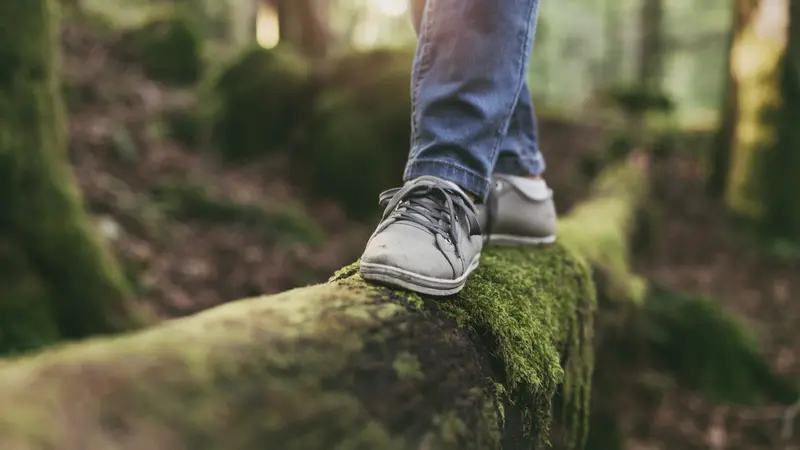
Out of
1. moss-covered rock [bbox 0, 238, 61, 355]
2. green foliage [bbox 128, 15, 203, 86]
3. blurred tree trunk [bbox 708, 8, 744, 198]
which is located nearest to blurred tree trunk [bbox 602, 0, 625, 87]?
blurred tree trunk [bbox 708, 8, 744, 198]

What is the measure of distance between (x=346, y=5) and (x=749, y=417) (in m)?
20.5

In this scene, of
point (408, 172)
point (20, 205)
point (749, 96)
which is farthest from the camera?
point (749, 96)

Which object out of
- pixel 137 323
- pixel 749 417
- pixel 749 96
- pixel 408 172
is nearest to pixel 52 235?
pixel 137 323

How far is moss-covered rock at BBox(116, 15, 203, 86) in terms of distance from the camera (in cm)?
887

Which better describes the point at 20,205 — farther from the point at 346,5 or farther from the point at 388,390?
the point at 346,5

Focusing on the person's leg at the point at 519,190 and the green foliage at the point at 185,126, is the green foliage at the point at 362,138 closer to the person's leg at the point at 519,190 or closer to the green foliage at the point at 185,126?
the green foliage at the point at 185,126

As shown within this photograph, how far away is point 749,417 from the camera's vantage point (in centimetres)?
433

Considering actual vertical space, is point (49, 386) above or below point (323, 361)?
above

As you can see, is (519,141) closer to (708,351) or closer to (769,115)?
(708,351)

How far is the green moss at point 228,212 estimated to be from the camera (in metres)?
5.59

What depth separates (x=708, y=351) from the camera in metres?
4.89

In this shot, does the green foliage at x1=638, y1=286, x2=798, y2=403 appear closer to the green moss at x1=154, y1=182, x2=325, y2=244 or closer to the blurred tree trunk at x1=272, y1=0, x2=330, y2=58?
the green moss at x1=154, y1=182, x2=325, y2=244

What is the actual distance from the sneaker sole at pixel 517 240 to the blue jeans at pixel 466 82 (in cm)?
46

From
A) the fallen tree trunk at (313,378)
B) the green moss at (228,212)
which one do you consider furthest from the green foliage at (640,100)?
the fallen tree trunk at (313,378)
